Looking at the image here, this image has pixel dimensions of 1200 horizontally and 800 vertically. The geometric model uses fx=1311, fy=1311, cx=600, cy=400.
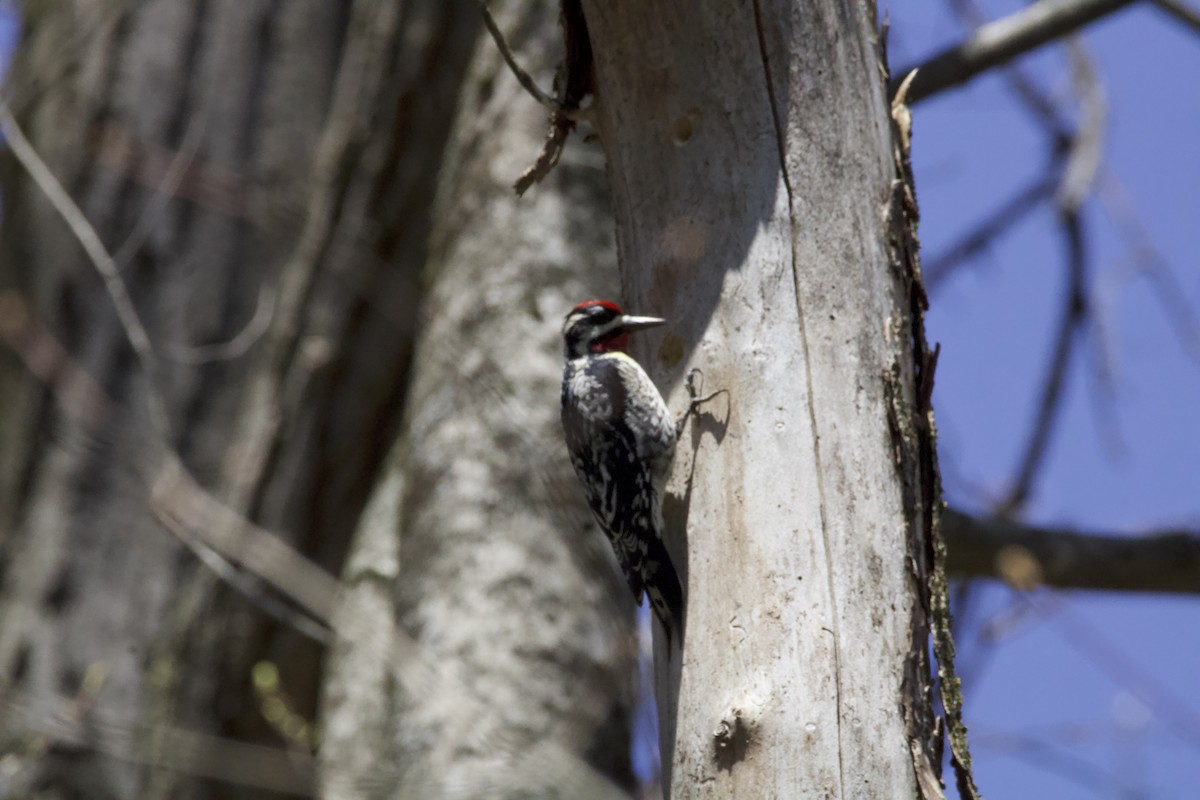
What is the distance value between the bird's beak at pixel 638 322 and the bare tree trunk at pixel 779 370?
0.03 m

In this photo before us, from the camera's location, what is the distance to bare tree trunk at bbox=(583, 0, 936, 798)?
95.9 inches

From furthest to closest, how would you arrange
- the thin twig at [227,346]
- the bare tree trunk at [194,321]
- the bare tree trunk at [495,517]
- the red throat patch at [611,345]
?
1. the thin twig at [227,346]
2. the bare tree trunk at [495,517]
3. the red throat patch at [611,345]
4. the bare tree trunk at [194,321]

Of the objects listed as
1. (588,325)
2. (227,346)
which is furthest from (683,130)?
(227,346)

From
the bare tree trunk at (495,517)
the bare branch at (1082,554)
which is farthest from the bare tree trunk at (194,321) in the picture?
the bare branch at (1082,554)

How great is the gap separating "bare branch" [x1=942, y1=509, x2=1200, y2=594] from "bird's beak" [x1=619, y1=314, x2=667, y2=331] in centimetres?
204

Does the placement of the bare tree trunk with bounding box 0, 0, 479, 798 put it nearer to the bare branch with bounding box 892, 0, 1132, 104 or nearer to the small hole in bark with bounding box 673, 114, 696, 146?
the small hole in bark with bounding box 673, 114, 696, 146

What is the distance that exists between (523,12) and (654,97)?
249cm

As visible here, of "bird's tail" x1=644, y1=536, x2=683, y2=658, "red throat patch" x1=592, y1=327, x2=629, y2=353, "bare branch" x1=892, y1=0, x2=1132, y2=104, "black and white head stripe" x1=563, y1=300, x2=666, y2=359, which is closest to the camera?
"bird's tail" x1=644, y1=536, x2=683, y2=658

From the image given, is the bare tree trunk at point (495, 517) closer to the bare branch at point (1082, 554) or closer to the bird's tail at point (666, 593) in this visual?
the bird's tail at point (666, 593)

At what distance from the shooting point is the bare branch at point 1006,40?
5.03 m

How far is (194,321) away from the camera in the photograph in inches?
228

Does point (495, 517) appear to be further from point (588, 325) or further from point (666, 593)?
point (666, 593)

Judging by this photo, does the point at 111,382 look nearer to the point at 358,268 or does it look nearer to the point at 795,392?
the point at 358,268

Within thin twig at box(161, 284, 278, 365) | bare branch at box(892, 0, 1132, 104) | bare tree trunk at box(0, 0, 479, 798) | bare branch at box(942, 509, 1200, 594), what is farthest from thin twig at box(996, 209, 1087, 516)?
thin twig at box(161, 284, 278, 365)
